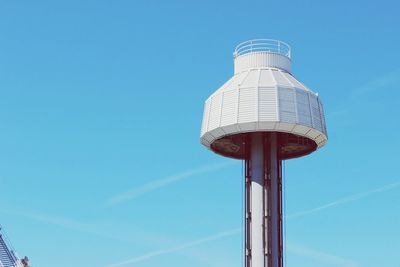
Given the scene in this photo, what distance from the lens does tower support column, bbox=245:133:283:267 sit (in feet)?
277

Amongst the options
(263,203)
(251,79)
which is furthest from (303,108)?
(263,203)

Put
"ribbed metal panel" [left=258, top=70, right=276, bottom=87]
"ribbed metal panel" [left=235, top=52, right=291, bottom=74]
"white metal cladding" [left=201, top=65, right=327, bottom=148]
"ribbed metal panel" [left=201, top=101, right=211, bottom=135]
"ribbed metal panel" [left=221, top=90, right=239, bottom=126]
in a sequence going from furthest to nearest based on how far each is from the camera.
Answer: "ribbed metal panel" [left=235, top=52, right=291, bottom=74] < "ribbed metal panel" [left=201, top=101, right=211, bottom=135] < "ribbed metal panel" [left=258, top=70, right=276, bottom=87] < "ribbed metal panel" [left=221, top=90, right=239, bottom=126] < "white metal cladding" [left=201, top=65, right=327, bottom=148]

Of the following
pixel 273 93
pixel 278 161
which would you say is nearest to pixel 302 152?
pixel 278 161

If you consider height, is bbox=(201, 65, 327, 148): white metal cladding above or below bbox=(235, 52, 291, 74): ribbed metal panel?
below

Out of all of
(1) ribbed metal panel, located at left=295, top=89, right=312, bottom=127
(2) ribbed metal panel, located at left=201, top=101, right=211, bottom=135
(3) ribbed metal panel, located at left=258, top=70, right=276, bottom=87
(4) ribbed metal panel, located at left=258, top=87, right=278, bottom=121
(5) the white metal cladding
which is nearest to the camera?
(4) ribbed metal panel, located at left=258, top=87, right=278, bottom=121

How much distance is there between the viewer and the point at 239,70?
300 feet

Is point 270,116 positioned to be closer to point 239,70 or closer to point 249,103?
point 249,103

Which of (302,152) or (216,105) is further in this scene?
(302,152)

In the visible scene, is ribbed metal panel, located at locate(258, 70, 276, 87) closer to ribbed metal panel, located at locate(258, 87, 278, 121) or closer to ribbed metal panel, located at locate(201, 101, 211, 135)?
ribbed metal panel, located at locate(258, 87, 278, 121)

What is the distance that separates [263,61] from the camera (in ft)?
297

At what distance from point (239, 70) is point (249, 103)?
7.97 meters

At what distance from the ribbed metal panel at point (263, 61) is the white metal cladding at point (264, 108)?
1.68m

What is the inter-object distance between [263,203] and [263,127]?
8.06 metres

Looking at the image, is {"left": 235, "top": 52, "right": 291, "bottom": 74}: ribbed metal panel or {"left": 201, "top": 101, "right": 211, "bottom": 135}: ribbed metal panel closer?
{"left": 201, "top": 101, "right": 211, "bottom": 135}: ribbed metal panel
